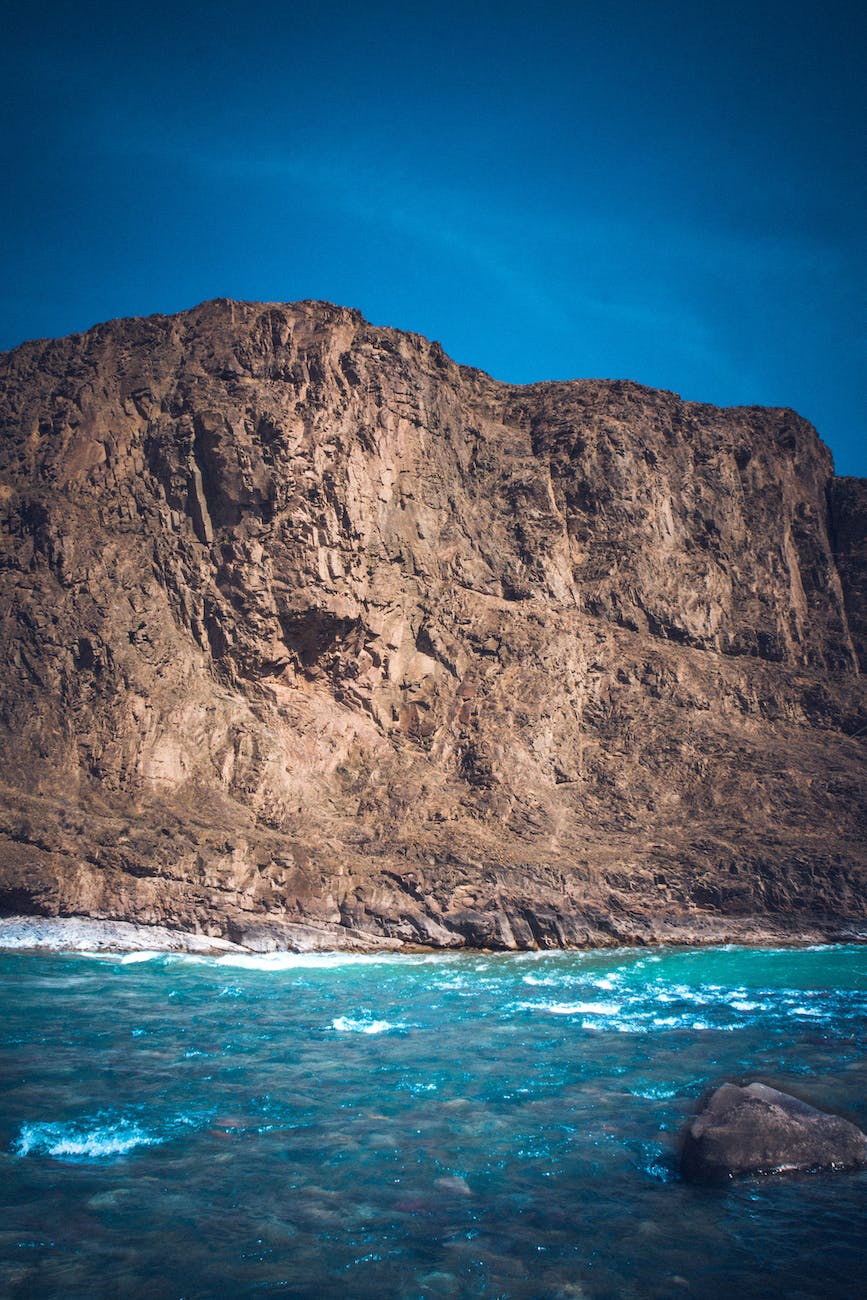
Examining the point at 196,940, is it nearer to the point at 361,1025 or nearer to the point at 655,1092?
the point at 361,1025

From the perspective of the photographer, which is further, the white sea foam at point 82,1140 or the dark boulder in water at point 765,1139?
the white sea foam at point 82,1140

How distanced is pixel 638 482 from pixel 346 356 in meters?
17.9

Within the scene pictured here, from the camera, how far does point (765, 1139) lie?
8656mm

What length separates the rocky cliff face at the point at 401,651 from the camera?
98.8 feet

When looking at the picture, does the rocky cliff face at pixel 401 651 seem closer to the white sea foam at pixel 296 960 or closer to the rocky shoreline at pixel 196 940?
the rocky shoreline at pixel 196 940

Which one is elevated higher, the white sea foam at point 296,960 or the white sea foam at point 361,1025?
the white sea foam at point 361,1025

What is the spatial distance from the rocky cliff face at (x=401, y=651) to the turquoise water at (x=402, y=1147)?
10959mm

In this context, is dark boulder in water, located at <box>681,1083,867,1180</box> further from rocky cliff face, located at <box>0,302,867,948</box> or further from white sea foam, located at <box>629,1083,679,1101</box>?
rocky cliff face, located at <box>0,302,867,948</box>

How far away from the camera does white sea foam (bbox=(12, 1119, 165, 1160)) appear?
8812mm

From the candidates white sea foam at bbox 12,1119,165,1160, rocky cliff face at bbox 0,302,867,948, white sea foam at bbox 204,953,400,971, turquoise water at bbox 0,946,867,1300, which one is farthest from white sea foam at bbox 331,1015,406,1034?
rocky cliff face at bbox 0,302,867,948

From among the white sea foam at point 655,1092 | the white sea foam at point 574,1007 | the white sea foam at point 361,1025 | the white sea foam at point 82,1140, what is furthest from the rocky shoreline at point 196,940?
the white sea foam at point 655,1092

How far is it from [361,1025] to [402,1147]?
7.14m

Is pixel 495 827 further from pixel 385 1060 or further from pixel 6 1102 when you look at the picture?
pixel 6 1102

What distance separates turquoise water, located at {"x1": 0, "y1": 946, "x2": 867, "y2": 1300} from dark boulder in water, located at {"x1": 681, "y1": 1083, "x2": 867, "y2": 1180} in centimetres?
24
